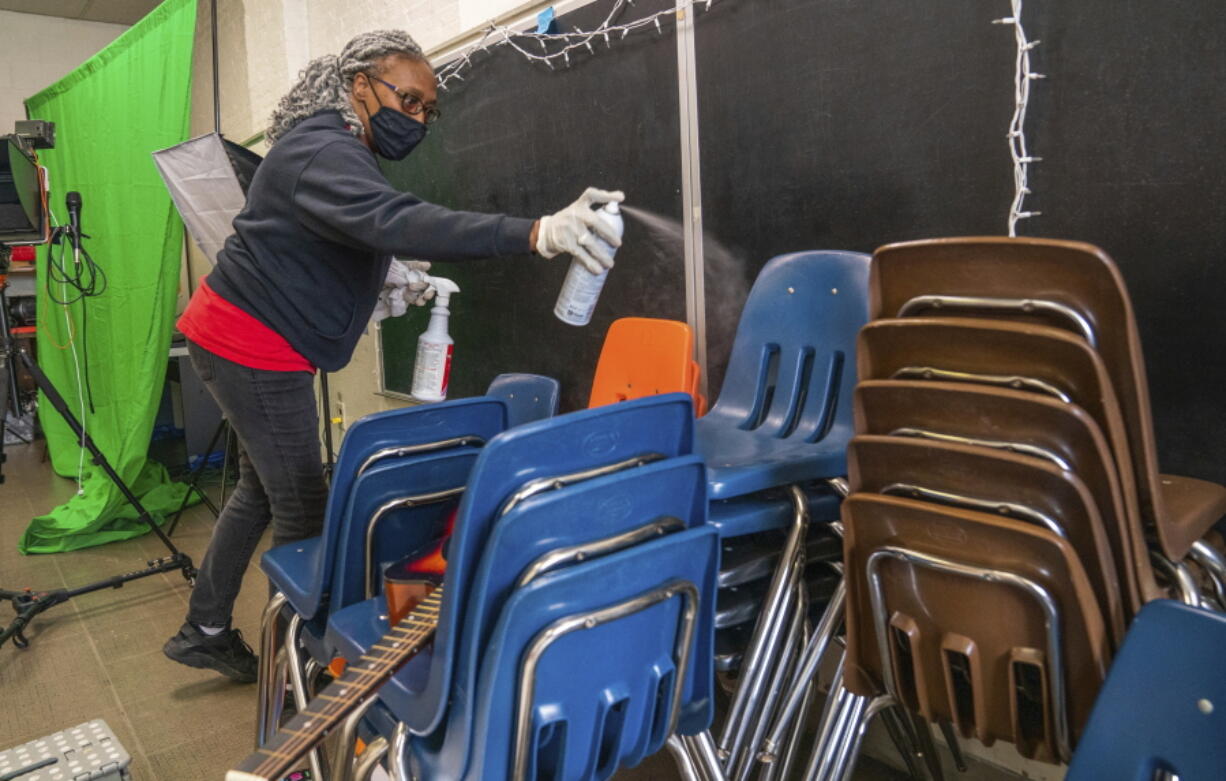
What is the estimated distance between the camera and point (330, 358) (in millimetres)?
1906

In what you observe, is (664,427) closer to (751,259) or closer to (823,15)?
(751,259)

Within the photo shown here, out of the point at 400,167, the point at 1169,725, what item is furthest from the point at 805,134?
the point at 400,167

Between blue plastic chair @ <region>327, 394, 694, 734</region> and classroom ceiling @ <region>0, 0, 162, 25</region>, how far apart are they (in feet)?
21.9

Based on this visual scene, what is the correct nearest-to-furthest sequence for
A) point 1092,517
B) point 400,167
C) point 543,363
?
1. point 1092,517
2. point 543,363
3. point 400,167

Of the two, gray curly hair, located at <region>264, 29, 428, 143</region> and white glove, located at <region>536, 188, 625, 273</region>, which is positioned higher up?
gray curly hair, located at <region>264, 29, 428, 143</region>

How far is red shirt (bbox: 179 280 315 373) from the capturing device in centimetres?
183

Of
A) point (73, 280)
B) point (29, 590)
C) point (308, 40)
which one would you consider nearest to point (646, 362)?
point (29, 590)

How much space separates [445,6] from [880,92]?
1.75 metres

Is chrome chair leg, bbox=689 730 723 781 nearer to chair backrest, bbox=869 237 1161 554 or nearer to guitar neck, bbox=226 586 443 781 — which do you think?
guitar neck, bbox=226 586 443 781

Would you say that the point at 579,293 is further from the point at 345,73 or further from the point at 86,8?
the point at 86,8

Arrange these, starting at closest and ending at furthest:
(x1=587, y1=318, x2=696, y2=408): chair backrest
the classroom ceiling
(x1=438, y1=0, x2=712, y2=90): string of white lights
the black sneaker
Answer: (x1=587, y1=318, x2=696, y2=408): chair backrest → (x1=438, y1=0, x2=712, y2=90): string of white lights → the black sneaker → the classroom ceiling

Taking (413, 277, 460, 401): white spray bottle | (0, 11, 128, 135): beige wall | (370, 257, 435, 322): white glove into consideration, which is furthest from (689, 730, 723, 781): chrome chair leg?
(0, 11, 128, 135): beige wall

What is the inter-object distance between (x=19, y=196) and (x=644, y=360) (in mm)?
2043

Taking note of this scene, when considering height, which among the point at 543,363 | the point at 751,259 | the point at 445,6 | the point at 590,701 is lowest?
the point at 590,701
